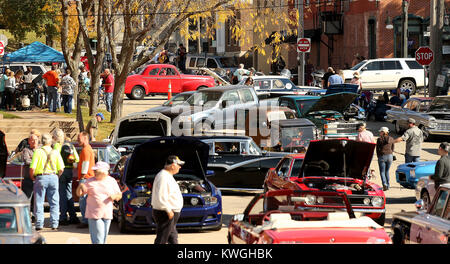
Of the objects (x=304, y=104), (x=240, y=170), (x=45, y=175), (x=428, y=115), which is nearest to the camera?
(x=45, y=175)

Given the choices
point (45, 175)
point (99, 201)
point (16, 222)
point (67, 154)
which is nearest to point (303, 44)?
point (67, 154)

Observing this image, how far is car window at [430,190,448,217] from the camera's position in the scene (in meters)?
12.2

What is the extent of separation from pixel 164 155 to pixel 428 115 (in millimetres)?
14679

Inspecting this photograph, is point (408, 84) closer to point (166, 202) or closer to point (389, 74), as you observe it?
point (389, 74)

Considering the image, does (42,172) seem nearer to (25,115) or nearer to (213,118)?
(213,118)

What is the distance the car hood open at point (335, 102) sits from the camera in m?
26.4

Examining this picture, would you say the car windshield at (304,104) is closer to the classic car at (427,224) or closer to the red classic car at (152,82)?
the red classic car at (152,82)

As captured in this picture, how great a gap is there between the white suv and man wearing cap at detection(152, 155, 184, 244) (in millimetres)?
29628

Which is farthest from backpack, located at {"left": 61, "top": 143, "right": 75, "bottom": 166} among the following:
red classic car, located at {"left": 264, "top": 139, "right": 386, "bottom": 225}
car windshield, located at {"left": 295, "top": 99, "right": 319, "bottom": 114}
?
car windshield, located at {"left": 295, "top": 99, "right": 319, "bottom": 114}

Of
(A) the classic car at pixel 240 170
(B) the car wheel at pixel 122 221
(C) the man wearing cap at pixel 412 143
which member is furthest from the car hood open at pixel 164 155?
(C) the man wearing cap at pixel 412 143

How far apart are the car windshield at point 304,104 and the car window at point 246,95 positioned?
1886 millimetres

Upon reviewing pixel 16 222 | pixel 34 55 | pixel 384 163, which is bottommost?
pixel 384 163

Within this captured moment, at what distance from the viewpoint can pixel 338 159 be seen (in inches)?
690

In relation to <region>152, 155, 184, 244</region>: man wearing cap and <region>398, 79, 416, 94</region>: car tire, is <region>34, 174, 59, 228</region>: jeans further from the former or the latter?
<region>398, 79, 416, 94</region>: car tire
